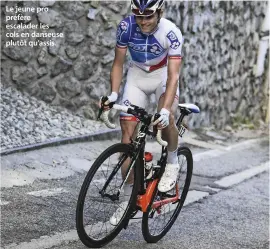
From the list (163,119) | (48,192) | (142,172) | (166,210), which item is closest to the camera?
(163,119)

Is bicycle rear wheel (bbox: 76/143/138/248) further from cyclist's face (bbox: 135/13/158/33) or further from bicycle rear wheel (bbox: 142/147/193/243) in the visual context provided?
cyclist's face (bbox: 135/13/158/33)

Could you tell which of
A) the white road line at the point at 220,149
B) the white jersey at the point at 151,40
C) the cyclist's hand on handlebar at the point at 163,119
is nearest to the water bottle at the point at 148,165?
the cyclist's hand on handlebar at the point at 163,119

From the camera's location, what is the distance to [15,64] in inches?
341

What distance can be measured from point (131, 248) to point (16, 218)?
39.7 inches

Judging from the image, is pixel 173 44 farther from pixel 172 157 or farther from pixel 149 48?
pixel 172 157

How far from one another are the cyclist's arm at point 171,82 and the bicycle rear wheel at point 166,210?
75cm

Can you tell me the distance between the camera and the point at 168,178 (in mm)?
5176

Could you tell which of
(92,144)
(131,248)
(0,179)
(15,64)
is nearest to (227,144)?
(92,144)

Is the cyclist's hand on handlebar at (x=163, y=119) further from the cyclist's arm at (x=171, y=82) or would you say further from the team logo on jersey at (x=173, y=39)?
the team logo on jersey at (x=173, y=39)

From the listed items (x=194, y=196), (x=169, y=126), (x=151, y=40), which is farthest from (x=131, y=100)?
(x=194, y=196)

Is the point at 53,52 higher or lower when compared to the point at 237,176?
higher

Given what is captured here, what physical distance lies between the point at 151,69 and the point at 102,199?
3.70 ft

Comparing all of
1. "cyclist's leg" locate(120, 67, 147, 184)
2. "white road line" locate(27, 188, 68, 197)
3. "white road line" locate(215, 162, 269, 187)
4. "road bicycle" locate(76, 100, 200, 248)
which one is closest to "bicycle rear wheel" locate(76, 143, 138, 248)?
"road bicycle" locate(76, 100, 200, 248)

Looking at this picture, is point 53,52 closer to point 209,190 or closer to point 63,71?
point 63,71
